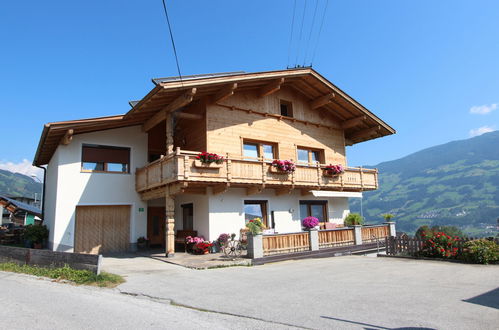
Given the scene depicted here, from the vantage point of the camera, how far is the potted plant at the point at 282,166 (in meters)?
16.0

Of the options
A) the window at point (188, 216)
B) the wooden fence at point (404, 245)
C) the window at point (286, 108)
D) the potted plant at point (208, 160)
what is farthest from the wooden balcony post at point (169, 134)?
the wooden fence at point (404, 245)

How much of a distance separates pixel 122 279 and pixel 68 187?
8398mm

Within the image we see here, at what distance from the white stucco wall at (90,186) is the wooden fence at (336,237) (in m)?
8.61

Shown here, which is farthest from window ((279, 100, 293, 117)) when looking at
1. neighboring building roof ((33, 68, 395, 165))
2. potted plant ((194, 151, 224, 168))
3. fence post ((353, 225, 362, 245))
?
fence post ((353, 225, 362, 245))

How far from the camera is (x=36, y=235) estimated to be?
16.9 meters

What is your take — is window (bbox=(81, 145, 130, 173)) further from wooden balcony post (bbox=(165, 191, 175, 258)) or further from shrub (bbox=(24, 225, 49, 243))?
wooden balcony post (bbox=(165, 191, 175, 258))

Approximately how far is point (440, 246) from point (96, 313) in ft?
37.1

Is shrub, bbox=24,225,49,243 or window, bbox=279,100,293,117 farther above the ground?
window, bbox=279,100,293,117

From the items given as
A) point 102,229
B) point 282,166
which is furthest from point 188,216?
point 282,166

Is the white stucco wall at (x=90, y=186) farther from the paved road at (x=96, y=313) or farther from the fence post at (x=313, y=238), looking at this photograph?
the fence post at (x=313, y=238)

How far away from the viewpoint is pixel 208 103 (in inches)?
642

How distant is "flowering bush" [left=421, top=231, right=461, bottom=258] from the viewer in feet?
40.6

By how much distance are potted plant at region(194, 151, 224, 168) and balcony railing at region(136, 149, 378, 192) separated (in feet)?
0.14

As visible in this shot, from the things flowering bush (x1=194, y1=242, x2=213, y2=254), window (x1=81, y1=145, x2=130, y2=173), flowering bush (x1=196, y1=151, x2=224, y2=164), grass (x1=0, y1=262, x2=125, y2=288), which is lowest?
grass (x1=0, y1=262, x2=125, y2=288)
